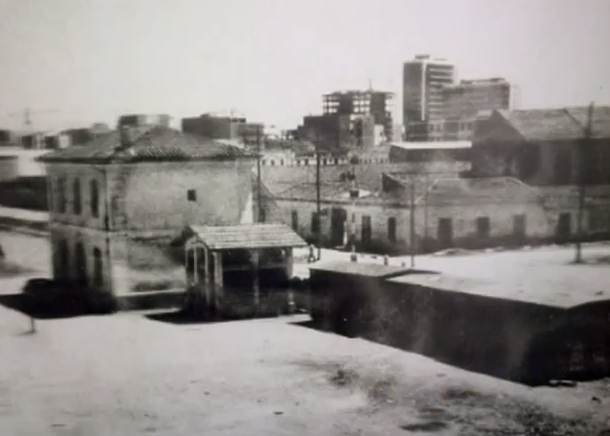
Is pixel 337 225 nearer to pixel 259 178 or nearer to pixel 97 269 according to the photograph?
pixel 259 178

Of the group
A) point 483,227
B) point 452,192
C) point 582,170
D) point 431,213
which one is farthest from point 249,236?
point 582,170

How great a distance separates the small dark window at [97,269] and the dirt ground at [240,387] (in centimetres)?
13

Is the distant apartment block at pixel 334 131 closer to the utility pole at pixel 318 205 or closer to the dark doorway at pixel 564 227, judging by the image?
the utility pole at pixel 318 205

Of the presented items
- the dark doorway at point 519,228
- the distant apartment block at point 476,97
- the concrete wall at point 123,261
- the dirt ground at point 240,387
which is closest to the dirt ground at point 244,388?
the dirt ground at point 240,387

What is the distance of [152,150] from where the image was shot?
261 cm

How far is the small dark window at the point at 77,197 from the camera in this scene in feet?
8.32

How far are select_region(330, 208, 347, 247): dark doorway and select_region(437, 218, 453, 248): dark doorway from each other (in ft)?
1.30

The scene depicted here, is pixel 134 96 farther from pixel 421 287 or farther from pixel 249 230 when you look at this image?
pixel 421 287

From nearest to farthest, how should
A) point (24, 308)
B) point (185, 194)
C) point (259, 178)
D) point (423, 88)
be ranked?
point (24, 308) → point (185, 194) → point (259, 178) → point (423, 88)

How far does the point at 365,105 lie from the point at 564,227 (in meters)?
1.00

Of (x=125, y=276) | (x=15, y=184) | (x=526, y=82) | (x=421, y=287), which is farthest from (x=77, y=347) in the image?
(x=526, y=82)

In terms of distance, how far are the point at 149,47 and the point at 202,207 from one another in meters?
0.60

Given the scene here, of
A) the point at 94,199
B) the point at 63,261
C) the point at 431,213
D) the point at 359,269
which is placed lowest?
the point at 359,269

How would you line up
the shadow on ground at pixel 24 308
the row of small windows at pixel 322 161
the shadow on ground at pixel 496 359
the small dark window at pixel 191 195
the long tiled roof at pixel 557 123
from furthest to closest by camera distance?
the long tiled roof at pixel 557 123 → the shadow on ground at pixel 496 359 → the row of small windows at pixel 322 161 → the small dark window at pixel 191 195 → the shadow on ground at pixel 24 308
